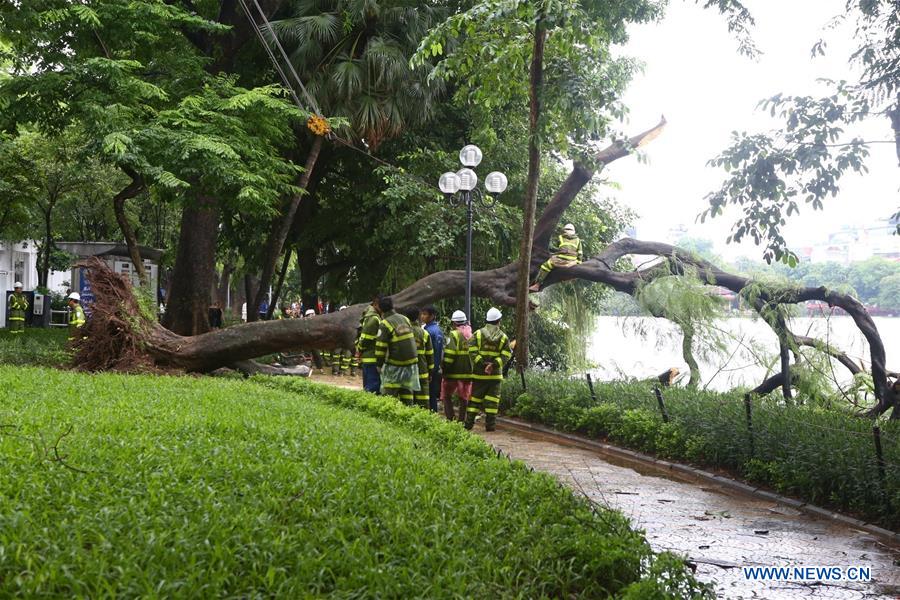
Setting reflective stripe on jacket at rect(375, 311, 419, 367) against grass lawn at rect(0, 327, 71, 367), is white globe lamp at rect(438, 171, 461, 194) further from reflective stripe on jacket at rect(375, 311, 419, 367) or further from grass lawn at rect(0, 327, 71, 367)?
grass lawn at rect(0, 327, 71, 367)

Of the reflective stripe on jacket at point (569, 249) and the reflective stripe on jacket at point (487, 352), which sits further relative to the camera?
the reflective stripe on jacket at point (569, 249)

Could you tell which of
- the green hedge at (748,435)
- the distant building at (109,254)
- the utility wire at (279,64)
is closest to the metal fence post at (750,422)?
the green hedge at (748,435)

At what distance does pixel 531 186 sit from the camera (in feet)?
54.7

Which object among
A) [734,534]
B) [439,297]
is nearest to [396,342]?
[439,297]

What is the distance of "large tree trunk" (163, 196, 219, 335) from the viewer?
20516 mm

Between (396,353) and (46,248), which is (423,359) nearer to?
(396,353)

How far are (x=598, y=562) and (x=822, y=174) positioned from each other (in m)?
6.44

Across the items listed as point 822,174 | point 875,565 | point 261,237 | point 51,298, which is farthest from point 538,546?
point 51,298

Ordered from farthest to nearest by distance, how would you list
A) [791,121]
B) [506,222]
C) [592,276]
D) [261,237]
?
[261,237], [506,222], [592,276], [791,121]

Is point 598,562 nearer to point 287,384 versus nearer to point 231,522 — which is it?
point 231,522

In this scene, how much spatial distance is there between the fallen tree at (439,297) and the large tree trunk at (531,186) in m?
1.84

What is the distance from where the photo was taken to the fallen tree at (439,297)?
50.3 ft

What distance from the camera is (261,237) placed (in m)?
27.5

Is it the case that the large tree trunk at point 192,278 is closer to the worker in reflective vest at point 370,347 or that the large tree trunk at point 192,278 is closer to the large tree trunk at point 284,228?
the large tree trunk at point 284,228
